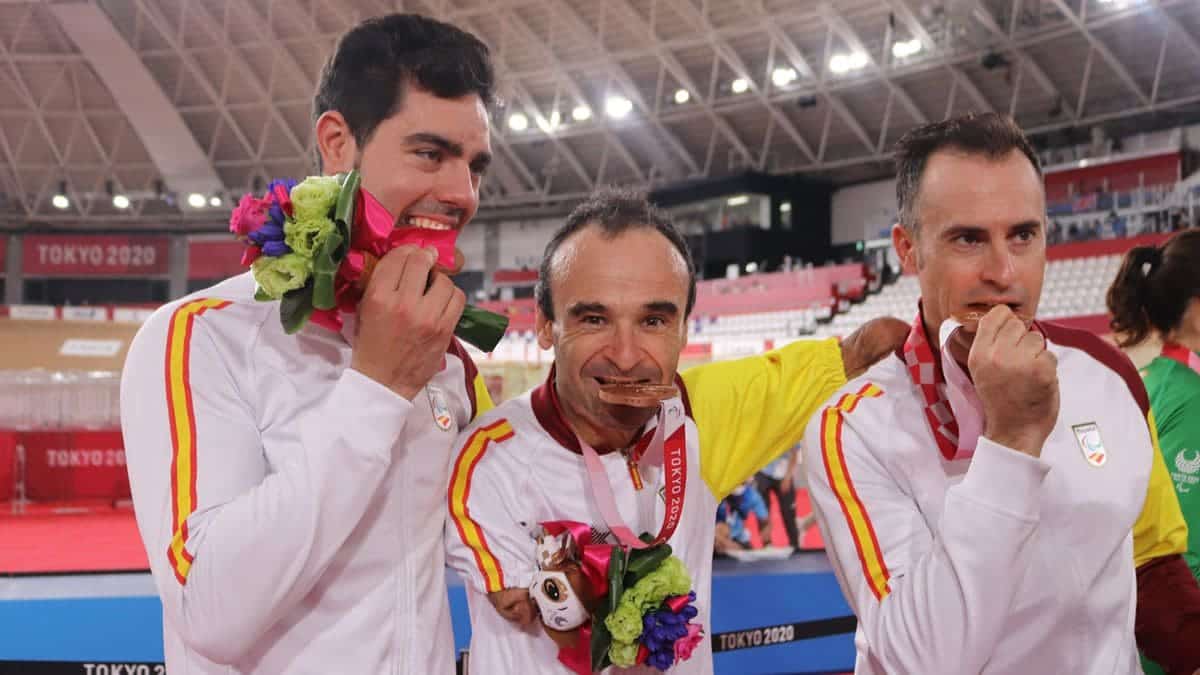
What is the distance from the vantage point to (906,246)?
1.81 meters

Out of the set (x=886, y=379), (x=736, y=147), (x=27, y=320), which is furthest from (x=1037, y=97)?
→ (x=27, y=320)

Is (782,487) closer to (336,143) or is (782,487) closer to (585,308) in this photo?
(585,308)

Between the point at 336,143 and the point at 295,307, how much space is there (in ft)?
1.64

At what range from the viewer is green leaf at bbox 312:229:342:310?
1.30 metres

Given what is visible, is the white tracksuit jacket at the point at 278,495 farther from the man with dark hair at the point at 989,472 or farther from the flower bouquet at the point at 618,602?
the man with dark hair at the point at 989,472

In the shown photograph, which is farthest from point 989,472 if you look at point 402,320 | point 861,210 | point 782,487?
point 861,210

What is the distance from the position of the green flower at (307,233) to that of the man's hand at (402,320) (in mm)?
92

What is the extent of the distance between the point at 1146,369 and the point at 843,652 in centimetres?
189

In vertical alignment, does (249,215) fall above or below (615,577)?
above

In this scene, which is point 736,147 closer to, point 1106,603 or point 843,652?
point 843,652

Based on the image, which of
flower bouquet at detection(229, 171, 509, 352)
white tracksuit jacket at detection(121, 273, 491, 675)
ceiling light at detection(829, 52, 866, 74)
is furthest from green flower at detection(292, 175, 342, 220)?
ceiling light at detection(829, 52, 866, 74)

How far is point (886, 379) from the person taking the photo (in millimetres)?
1831

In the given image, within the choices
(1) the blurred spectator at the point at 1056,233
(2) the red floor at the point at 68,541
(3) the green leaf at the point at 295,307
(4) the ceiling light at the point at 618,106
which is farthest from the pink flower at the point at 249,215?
(4) the ceiling light at the point at 618,106

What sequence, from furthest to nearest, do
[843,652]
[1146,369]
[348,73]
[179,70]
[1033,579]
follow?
[179,70], [843,652], [1146,369], [348,73], [1033,579]
